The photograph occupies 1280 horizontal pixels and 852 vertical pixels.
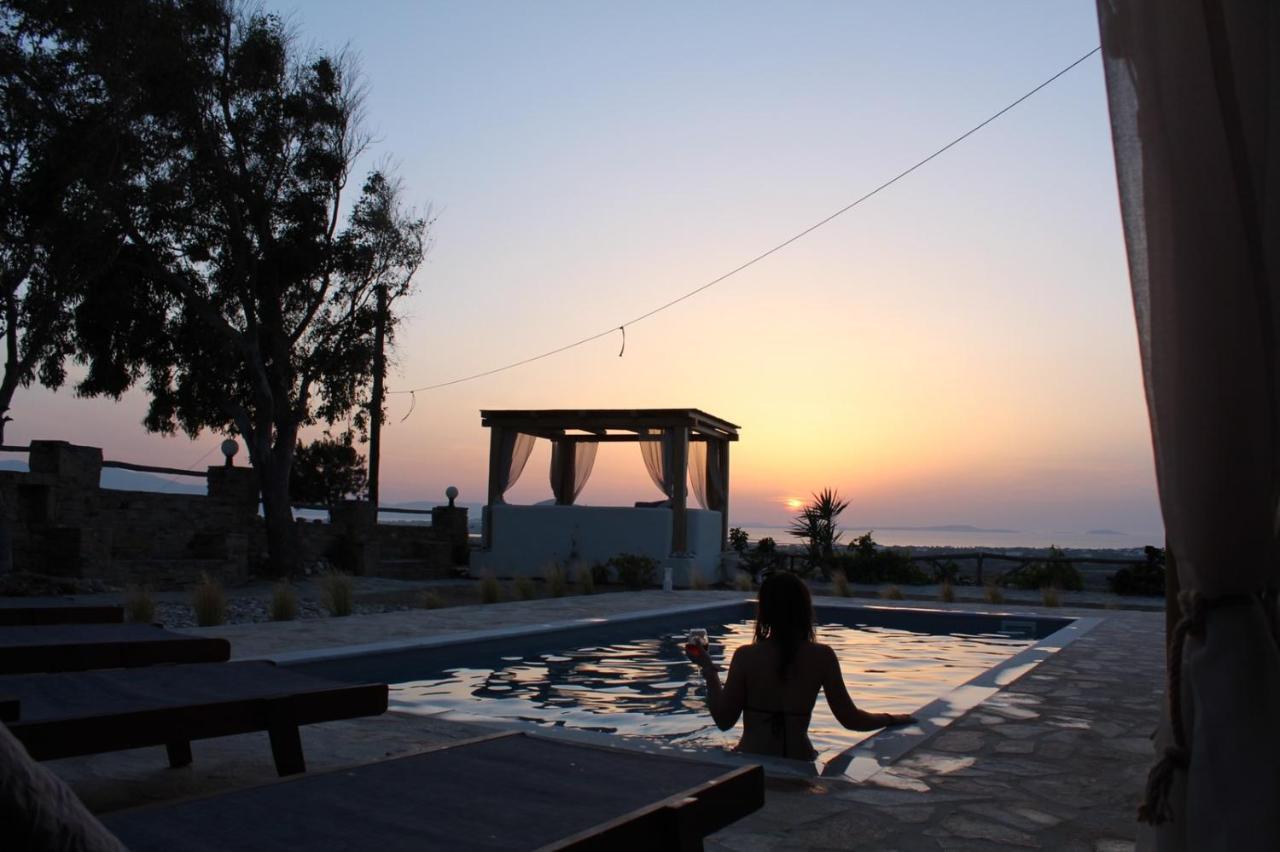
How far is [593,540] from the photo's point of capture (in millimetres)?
17734

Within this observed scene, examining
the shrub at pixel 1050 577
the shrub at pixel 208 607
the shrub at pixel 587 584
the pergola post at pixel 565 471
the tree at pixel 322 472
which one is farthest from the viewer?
the tree at pixel 322 472

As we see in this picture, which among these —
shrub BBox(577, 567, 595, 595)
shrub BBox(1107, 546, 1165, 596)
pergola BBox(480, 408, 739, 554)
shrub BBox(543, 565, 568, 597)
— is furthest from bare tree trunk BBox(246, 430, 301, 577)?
shrub BBox(1107, 546, 1165, 596)

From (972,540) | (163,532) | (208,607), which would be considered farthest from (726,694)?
(972,540)

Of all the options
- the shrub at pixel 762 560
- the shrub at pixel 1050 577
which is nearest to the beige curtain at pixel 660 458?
the shrub at pixel 762 560

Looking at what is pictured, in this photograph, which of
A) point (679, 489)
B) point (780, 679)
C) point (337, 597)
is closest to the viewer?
point (780, 679)

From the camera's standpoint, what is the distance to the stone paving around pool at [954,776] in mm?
3232

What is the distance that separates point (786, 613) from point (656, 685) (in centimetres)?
411

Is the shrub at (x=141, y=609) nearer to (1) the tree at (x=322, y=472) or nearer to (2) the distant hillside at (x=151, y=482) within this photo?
(2) the distant hillside at (x=151, y=482)

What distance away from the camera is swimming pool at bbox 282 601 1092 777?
5957mm

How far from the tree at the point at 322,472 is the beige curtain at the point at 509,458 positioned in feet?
21.1

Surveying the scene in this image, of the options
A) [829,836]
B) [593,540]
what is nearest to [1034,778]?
[829,836]

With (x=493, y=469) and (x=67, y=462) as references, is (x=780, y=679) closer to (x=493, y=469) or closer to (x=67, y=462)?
(x=67, y=462)

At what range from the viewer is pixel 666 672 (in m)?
8.31

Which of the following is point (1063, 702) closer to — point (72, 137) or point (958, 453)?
point (958, 453)
